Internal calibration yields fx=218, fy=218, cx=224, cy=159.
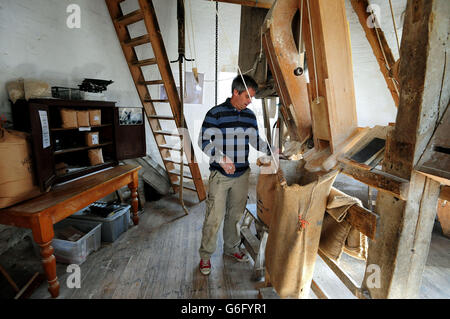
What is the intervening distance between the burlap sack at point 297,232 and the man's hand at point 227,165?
529 mm

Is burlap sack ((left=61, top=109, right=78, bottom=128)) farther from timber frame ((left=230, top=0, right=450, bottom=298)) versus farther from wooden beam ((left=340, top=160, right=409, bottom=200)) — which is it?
wooden beam ((left=340, top=160, right=409, bottom=200))

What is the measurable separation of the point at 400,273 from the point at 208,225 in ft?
4.40

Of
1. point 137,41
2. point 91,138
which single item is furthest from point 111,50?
point 91,138

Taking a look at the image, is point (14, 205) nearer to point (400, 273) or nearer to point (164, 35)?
point (400, 273)

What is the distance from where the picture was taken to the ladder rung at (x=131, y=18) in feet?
8.45

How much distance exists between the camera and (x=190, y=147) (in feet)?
10.5

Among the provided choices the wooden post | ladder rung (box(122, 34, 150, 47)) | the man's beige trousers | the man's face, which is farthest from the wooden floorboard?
ladder rung (box(122, 34, 150, 47))

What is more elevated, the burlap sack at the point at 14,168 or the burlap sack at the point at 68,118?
the burlap sack at the point at 68,118

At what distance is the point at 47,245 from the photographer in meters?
1.59

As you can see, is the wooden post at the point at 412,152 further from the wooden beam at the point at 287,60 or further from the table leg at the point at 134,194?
the table leg at the point at 134,194

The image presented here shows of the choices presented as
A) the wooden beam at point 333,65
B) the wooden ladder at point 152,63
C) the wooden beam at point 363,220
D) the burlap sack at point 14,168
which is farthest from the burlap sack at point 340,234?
the wooden ladder at point 152,63

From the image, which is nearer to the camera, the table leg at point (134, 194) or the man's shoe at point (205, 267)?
the man's shoe at point (205, 267)

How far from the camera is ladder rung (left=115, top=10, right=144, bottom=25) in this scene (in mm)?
2577

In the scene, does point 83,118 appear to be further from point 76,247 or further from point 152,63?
point 76,247
